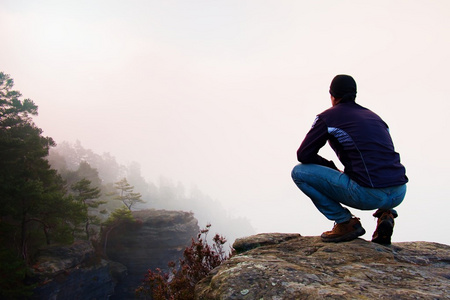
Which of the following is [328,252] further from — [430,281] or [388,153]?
[388,153]

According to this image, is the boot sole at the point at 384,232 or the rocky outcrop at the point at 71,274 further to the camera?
the rocky outcrop at the point at 71,274

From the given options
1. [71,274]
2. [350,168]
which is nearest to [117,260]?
[71,274]

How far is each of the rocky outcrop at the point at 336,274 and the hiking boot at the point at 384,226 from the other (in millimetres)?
124

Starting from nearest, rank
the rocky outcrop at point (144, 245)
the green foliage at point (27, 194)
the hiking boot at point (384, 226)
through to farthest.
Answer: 1. the hiking boot at point (384, 226)
2. the green foliage at point (27, 194)
3. the rocky outcrop at point (144, 245)

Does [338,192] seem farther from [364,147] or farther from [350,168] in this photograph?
[364,147]

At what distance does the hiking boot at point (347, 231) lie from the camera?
3.40 metres

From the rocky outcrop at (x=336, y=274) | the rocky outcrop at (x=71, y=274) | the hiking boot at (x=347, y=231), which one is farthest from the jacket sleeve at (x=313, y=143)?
the rocky outcrop at (x=71, y=274)

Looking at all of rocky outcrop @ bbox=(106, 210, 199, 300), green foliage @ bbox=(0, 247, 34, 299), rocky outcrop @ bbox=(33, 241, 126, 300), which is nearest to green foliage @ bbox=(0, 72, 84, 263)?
rocky outcrop @ bbox=(33, 241, 126, 300)

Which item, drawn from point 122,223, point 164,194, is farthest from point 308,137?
point 164,194

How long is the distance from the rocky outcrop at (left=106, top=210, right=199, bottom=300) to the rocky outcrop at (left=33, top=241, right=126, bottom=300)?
5.01 m

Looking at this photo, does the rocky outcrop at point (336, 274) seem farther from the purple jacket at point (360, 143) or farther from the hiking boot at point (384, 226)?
the purple jacket at point (360, 143)

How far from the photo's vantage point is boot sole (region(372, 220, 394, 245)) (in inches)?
129

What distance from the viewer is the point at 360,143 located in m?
2.89

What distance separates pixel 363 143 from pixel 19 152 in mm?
25270
